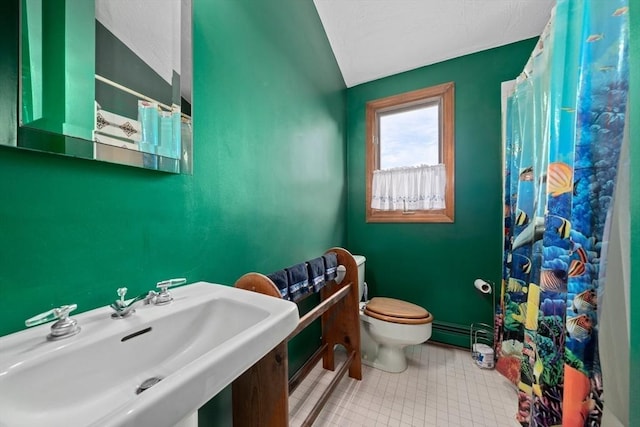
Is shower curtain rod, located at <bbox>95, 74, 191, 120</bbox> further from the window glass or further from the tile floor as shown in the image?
the window glass

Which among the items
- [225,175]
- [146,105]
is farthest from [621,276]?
[146,105]

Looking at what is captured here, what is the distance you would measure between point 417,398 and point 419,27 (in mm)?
2333

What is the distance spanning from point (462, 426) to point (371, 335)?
0.59 meters

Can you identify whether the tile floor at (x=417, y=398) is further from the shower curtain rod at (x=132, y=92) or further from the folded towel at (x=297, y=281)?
the shower curtain rod at (x=132, y=92)

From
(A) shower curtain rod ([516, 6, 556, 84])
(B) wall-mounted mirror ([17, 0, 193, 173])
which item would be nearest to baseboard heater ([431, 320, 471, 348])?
(A) shower curtain rod ([516, 6, 556, 84])

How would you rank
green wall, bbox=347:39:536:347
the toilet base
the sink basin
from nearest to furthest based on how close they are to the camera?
1. the sink basin
2. the toilet base
3. green wall, bbox=347:39:536:347

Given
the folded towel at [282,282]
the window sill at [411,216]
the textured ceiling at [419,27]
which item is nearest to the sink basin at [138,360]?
the folded towel at [282,282]

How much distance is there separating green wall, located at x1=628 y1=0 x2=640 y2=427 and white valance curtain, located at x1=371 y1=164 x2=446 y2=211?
119 centimetres

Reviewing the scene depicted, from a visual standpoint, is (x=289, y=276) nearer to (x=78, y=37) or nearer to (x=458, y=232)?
(x=78, y=37)

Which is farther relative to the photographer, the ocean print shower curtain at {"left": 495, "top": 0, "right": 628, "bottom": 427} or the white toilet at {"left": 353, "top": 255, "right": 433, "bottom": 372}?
the white toilet at {"left": 353, "top": 255, "right": 433, "bottom": 372}

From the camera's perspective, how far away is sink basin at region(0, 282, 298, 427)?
0.34 meters

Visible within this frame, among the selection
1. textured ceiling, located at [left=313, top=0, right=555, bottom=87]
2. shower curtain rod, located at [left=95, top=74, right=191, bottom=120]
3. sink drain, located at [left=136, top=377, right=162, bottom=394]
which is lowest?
sink drain, located at [left=136, top=377, right=162, bottom=394]

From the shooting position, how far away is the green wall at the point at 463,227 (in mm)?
1684

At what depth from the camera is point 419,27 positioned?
1592 millimetres
